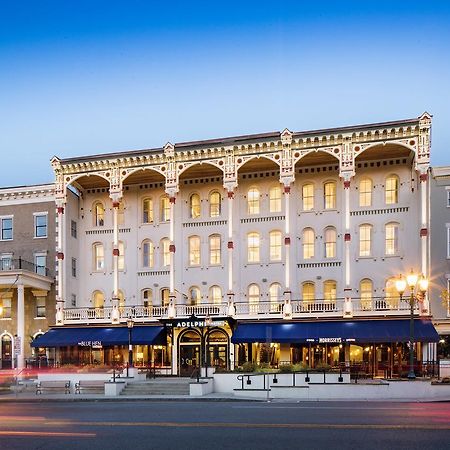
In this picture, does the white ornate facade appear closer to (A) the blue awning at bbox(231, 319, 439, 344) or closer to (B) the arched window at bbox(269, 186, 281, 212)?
(B) the arched window at bbox(269, 186, 281, 212)

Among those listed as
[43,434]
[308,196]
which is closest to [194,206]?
[308,196]

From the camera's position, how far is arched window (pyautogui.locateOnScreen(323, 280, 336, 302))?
39.1 meters

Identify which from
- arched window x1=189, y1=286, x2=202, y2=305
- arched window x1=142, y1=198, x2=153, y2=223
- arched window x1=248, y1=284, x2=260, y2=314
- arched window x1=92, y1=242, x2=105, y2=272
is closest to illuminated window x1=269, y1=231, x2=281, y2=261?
arched window x1=248, y1=284, x2=260, y2=314

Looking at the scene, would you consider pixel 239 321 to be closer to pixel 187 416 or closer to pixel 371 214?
pixel 371 214

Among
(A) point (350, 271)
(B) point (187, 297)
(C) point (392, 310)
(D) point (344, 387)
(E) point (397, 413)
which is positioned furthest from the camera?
(B) point (187, 297)

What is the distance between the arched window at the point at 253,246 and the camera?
4088cm

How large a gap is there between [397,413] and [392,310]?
59.2ft

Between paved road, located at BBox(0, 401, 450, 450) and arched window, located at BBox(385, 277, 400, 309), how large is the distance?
54.4 ft

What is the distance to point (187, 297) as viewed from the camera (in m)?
41.4

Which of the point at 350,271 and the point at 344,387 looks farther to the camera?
the point at 350,271

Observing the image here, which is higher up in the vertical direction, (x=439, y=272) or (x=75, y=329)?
(x=439, y=272)

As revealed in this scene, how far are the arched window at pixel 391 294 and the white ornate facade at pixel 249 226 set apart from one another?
0.32 ft

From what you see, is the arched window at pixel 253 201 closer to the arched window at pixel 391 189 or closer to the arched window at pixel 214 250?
the arched window at pixel 214 250

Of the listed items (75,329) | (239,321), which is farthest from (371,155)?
(75,329)
